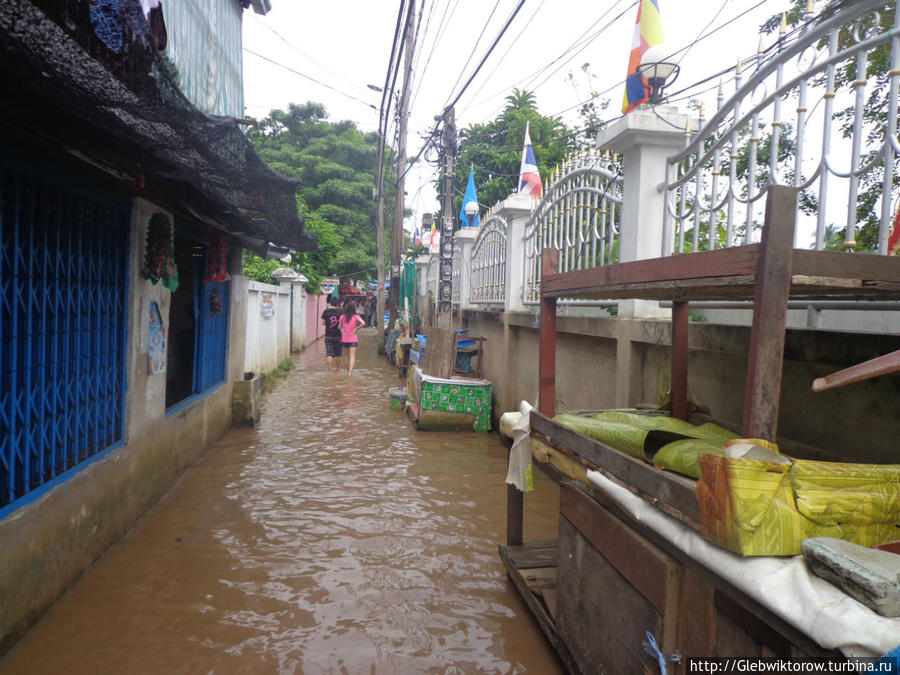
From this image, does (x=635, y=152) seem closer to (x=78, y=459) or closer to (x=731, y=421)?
(x=731, y=421)

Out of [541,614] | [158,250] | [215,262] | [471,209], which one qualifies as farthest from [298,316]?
[541,614]

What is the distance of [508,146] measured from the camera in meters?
17.0

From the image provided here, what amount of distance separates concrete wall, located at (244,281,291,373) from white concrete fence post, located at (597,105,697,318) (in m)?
6.73

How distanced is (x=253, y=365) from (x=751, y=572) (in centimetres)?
972

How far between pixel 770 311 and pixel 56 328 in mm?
3566

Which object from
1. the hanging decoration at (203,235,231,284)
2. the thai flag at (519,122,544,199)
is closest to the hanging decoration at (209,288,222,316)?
the hanging decoration at (203,235,231,284)

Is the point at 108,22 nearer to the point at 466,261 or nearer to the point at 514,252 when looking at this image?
the point at 514,252

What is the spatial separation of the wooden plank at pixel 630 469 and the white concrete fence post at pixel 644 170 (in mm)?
1797

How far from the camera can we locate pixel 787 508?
1396 mm

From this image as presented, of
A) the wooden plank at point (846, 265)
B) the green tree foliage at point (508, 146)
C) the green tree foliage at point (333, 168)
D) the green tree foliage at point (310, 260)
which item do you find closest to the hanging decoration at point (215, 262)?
the wooden plank at point (846, 265)

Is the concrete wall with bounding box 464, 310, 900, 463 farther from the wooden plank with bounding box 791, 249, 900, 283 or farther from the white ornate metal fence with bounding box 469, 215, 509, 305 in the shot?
the white ornate metal fence with bounding box 469, 215, 509, 305

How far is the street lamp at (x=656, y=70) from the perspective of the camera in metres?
3.79

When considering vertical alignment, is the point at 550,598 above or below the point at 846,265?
below

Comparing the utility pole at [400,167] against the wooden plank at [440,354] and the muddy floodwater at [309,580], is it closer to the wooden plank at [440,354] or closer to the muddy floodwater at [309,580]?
the wooden plank at [440,354]
